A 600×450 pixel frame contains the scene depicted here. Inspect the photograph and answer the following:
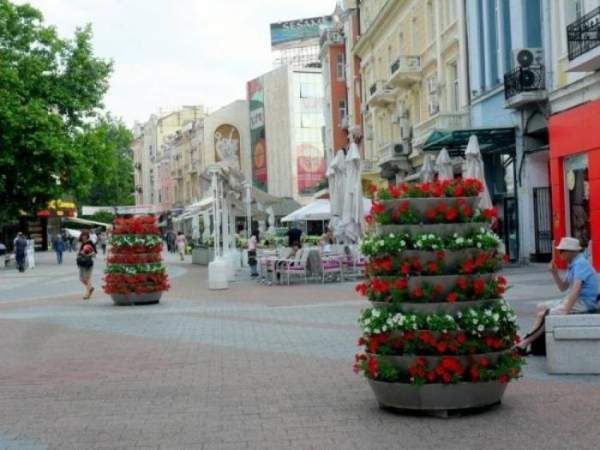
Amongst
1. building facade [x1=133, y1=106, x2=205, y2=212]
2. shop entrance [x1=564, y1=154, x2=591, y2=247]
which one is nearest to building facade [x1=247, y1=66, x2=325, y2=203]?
building facade [x1=133, y1=106, x2=205, y2=212]

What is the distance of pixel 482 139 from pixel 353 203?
5.10 metres

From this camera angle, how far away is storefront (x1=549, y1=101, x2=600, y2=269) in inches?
763

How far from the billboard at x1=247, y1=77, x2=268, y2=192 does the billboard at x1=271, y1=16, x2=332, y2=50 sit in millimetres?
7952

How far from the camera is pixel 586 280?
860cm

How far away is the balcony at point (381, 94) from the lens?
4019 cm

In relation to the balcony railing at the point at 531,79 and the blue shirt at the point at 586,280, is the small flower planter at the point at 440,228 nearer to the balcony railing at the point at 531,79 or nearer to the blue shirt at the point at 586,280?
the blue shirt at the point at 586,280

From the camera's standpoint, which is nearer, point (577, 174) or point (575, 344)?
point (575, 344)

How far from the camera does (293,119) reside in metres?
76.6

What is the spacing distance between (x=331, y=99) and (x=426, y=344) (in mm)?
53459

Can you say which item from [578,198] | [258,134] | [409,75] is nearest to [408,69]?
[409,75]

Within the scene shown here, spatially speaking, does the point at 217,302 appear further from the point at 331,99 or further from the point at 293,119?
the point at 293,119

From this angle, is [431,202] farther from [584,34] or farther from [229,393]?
[584,34]

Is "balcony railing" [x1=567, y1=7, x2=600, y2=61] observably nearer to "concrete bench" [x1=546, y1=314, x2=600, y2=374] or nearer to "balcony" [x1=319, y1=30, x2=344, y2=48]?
"concrete bench" [x1=546, y1=314, x2=600, y2=374]

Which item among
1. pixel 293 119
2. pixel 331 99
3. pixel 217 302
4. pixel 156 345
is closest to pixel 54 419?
pixel 156 345
